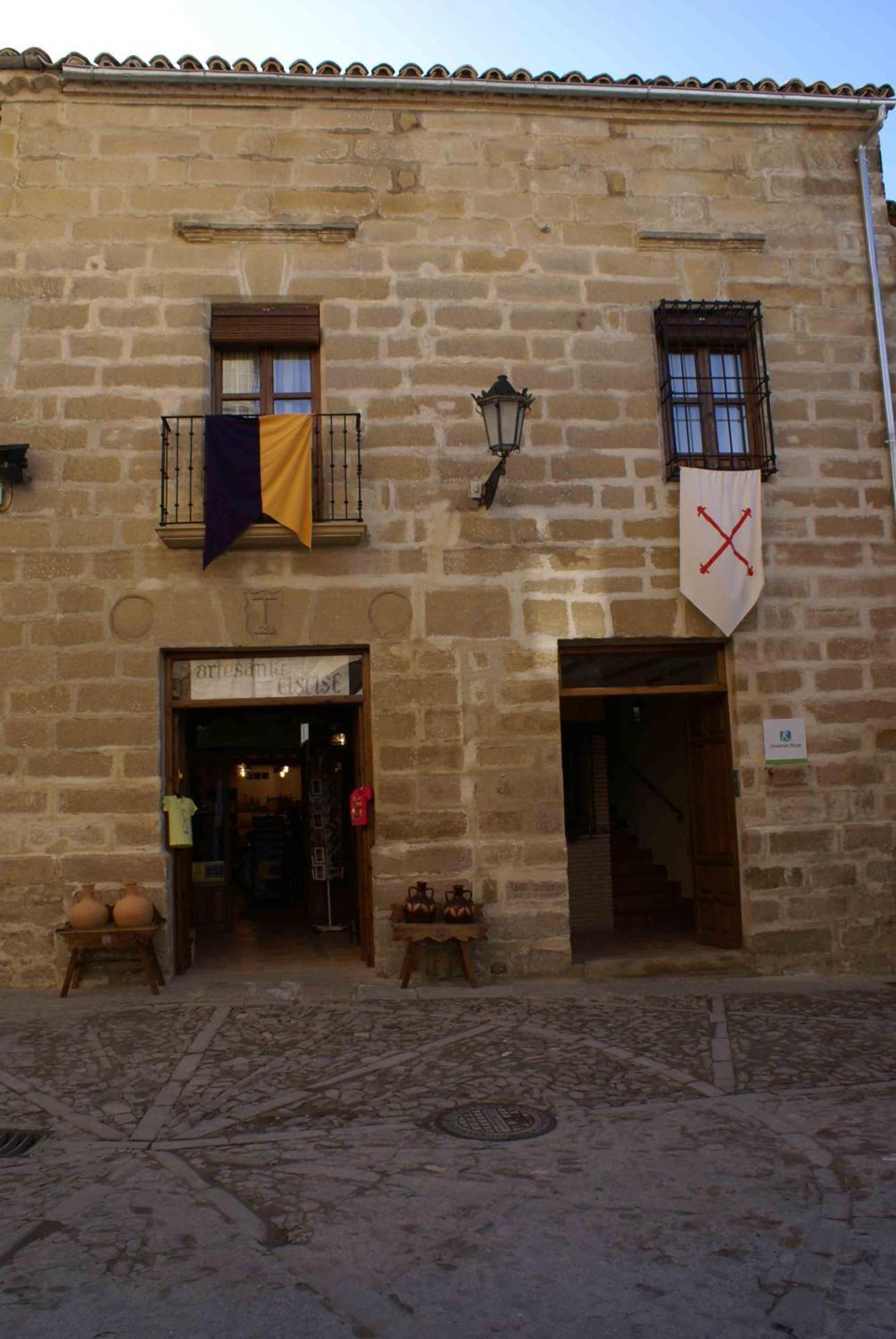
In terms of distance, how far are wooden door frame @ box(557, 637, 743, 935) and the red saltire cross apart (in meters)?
0.61

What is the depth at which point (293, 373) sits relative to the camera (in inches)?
357

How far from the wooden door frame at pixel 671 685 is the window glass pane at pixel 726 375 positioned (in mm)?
2214

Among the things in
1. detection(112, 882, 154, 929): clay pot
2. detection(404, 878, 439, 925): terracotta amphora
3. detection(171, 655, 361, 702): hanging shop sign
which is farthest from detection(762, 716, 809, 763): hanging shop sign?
detection(112, 882, 154, 929): clay pot

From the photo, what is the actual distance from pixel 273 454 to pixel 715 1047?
5350mm

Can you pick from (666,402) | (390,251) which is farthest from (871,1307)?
(390,251)

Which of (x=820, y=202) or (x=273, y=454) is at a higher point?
(x=820, y=202)

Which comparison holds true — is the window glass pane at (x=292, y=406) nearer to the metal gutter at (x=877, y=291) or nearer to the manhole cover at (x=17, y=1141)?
the metal gutter at (x=877, y=291)

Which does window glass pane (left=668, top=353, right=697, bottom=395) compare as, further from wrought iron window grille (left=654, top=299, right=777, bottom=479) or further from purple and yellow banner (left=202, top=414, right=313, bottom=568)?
purple and yellow banner (left=202, top=414, right=313, bottom=568)

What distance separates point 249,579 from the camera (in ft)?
28.2

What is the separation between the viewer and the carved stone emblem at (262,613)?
337 inches

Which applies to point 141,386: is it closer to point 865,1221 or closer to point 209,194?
point 209,194

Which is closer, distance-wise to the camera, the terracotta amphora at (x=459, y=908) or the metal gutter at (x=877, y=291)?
the terracotta amphora at (x=459, y=908)

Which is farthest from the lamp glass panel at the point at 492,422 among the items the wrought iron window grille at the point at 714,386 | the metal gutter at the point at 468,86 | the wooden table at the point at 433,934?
the wooden table at the point at 433,934

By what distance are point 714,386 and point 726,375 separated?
165mm
